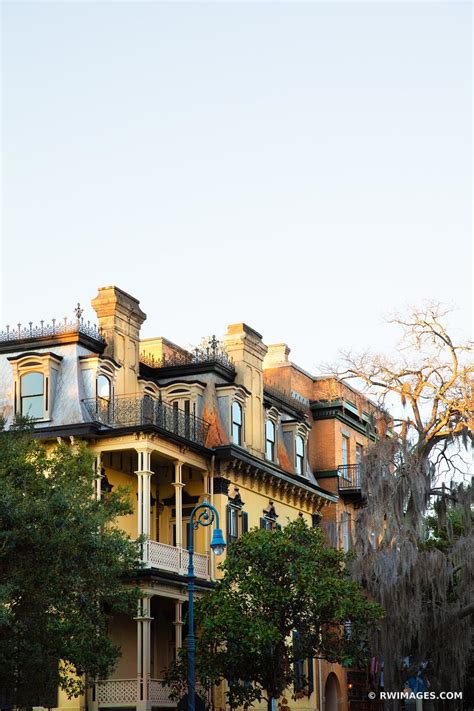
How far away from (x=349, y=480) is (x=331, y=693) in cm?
913

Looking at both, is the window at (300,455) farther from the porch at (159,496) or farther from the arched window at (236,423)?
the porch at (159,496)

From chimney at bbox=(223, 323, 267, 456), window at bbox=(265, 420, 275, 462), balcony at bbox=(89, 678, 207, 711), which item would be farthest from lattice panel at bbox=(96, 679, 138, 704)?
window at bbox=(265, 420, 275, 462)

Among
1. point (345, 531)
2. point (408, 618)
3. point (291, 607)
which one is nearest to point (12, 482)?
point (291, 607)

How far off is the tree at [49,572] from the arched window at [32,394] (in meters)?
7.95

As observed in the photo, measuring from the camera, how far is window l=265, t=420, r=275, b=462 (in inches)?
1886

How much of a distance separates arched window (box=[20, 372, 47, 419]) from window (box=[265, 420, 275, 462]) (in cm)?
Result: 1093

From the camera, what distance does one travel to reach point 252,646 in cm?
3322

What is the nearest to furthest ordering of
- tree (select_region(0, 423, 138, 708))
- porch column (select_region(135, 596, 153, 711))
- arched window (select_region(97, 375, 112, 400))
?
tree (select_region(0, 423, 138, 708)) → porch column (select_region(135, 596, 153, 711)) → arched window (select_region(97, 375, 112, 400))

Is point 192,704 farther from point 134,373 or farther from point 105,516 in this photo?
point 134,373

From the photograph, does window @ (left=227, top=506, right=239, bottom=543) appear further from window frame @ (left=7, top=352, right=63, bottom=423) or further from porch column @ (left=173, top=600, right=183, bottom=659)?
window frame @ (left=7, top=352, right=63, bottom=423)

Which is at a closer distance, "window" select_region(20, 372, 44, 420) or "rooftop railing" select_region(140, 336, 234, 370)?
"window" select_region(20, 372, 44, 420)

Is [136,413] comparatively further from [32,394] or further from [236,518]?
[236,518]

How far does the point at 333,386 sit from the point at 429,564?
39.9ft

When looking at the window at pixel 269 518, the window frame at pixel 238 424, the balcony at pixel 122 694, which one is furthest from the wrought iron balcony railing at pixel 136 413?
the balcony at pixel 122 694
